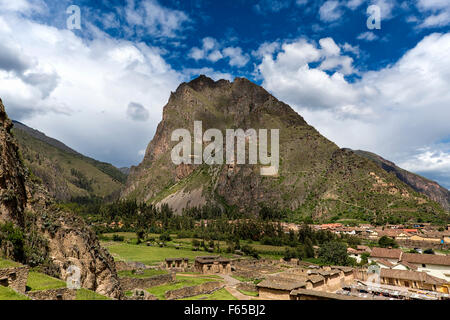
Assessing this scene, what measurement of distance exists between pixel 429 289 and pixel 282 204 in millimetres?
131166

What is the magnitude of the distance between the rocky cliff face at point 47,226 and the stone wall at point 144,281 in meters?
8.82

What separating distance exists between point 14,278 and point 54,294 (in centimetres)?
298

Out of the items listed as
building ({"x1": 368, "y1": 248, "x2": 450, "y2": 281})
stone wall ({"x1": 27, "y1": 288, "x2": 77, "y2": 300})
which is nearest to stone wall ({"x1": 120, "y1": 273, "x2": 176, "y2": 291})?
stone wall ({"x1": 27, "y1": 288, "x2": 77, "y2": 300})

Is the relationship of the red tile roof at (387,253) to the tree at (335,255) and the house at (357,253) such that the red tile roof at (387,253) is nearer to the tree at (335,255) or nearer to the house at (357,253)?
the house at (357,253)

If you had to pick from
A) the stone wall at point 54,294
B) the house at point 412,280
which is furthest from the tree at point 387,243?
the stone wall at point 54,294

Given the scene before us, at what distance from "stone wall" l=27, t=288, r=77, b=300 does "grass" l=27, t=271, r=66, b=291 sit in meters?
0.36

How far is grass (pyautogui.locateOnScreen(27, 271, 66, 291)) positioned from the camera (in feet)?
59.1

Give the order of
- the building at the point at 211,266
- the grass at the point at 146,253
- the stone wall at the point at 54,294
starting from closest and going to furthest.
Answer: the stone wall at the point at 54,294 < the building at the point at 211,266 < the grass at the point at 146,253

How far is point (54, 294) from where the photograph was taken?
18031 mm

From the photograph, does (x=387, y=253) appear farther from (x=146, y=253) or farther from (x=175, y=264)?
Answer: (x=146, y=253)

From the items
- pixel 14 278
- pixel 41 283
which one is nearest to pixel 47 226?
pixel 41 283

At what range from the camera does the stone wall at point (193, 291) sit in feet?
119
